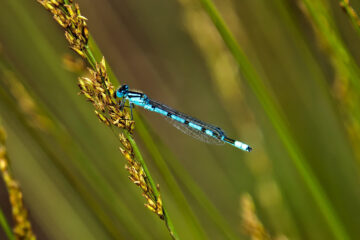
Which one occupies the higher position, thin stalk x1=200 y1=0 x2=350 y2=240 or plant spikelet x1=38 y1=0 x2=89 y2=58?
thin stalk x1=200 y1=0 x2=350 y2=240

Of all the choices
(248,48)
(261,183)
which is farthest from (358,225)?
(248,48)

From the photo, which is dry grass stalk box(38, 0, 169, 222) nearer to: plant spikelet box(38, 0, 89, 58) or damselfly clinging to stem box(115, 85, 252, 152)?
plant spikelet box(38, 0, 89, 58)

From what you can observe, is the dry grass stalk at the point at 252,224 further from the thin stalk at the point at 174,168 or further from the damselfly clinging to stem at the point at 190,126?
the damselfly clinging to stem at the point at 190,126

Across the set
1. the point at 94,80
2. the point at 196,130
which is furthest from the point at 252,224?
the point at 196,130

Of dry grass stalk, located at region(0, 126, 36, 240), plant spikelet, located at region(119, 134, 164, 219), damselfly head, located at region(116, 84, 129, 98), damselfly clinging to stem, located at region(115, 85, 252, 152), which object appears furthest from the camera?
damselfly clinging to stem, located at region(115, 85, 252, 152)

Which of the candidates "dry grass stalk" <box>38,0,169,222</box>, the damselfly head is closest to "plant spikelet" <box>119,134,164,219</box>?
"dry grass stalk" <box>38,0,169,222</box>

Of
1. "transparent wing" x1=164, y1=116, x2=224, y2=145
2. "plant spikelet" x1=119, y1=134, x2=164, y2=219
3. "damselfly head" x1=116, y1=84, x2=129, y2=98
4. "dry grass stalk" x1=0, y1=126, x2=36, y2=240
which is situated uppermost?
"transparent wing" x1=164, y1=116, x2=224, y2=145

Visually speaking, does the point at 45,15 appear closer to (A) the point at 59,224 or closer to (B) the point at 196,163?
(A) the point at 59,224

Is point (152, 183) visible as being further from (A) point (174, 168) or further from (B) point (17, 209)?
(A) point (174, 168)

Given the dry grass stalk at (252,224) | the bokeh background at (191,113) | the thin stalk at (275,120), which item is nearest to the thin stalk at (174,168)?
the bokeh background at (191,113)
